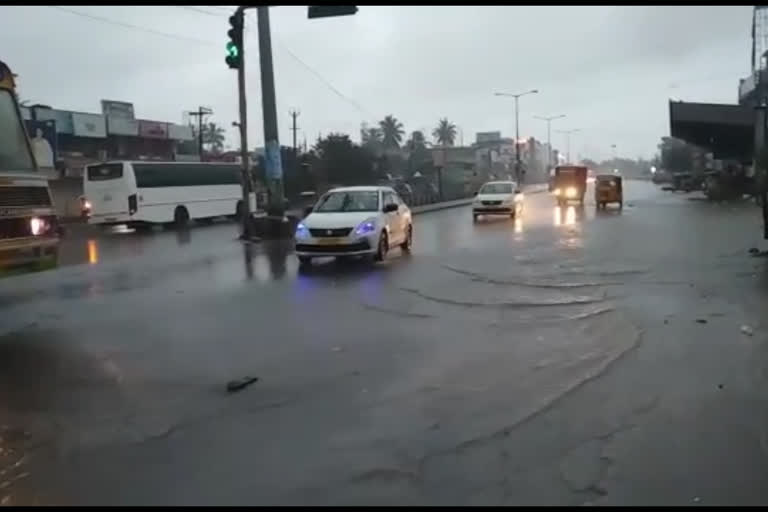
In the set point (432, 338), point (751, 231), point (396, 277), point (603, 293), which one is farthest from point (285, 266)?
point (751, 231)

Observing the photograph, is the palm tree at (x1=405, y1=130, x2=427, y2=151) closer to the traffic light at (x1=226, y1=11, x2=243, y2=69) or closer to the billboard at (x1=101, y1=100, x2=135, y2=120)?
the billboard at (x1=101, y1=100, x2=135, y2=120)

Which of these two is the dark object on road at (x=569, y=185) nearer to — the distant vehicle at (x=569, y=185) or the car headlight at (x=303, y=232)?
the distant vehicle at (x=569, y=185)

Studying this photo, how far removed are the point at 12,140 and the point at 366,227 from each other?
25.0ft

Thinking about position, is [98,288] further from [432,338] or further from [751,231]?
[751,231]

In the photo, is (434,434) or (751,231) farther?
(751,231)

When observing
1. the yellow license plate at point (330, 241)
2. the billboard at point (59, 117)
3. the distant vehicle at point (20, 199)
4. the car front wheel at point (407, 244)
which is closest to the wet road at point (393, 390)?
the distant vehicle at point (20, 199)

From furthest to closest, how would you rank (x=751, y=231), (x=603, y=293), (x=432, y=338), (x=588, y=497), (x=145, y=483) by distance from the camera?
(x=751, y=231) → (x=603, y=293) → (x=432, y=338) → (x=145, y=483) → (x=588, y=497)

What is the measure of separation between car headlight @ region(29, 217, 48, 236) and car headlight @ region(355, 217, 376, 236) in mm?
6961

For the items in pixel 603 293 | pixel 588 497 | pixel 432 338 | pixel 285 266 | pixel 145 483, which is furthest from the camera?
pixel 285 266

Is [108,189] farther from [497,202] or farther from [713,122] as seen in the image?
[713,122]

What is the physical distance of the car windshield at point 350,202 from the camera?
56.4 ft

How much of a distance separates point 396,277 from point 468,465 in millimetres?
9380

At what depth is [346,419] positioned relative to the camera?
5766 mm

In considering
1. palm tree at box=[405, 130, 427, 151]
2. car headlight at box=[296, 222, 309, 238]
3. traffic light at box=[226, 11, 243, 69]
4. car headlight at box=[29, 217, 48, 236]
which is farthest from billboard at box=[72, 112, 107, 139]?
palm tree at box=[405, 130, 427, 151]
